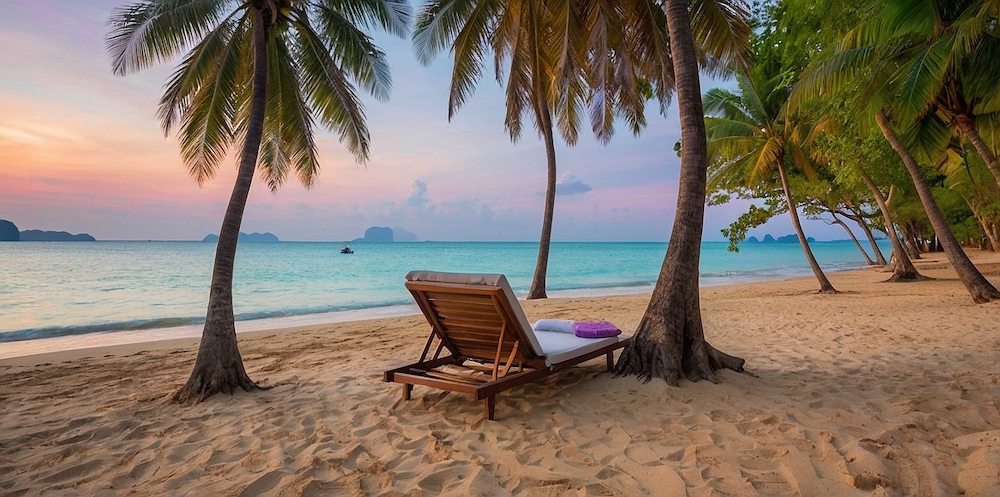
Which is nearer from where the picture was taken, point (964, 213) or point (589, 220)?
point (964, 213)

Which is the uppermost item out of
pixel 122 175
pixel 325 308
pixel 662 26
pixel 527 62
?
pixel 527 62

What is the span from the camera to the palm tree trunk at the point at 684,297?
160 inches

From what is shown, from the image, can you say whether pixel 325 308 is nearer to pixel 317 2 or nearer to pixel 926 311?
pixel 317 2

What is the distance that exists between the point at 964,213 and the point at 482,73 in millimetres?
34802

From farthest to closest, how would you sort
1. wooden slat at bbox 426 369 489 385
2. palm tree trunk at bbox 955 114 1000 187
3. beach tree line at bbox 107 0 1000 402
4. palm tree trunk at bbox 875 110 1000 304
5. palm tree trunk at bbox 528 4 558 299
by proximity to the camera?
1. palm tree trunk at bbox 528 4 558 299
2. palm tree trunk at bbox 875 110 1000 304
3. palm tree trunk at bbox 955 114 1000 187
4. beach tree line at bbox 107 0 1000 402
5. wooden slat at bbox 426 369 489 385

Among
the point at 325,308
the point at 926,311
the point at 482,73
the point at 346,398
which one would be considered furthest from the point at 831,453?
the point at 325,308

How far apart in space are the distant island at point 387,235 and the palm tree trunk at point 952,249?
107m

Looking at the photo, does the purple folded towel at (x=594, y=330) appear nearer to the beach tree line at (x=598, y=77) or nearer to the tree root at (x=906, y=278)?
the beach tree line at (x=598, y=77)

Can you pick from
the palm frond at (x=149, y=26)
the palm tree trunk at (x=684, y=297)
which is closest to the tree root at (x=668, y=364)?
the palm tree trunk at (x=684, y=297)

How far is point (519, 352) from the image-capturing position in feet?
12.5

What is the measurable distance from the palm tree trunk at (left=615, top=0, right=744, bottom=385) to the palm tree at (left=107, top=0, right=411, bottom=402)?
3.59 metres

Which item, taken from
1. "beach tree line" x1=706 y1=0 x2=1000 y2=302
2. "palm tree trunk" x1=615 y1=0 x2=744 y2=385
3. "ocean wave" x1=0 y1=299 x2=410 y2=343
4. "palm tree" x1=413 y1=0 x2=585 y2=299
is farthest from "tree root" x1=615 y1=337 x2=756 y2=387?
"ocean wave" x1=0 y1=299 x2=410 y2=343

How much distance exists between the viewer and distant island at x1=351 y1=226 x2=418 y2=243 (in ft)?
375

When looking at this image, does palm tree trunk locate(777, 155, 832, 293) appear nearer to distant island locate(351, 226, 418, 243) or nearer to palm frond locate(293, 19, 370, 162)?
palm frond locate(293, 19, 370, 162)
